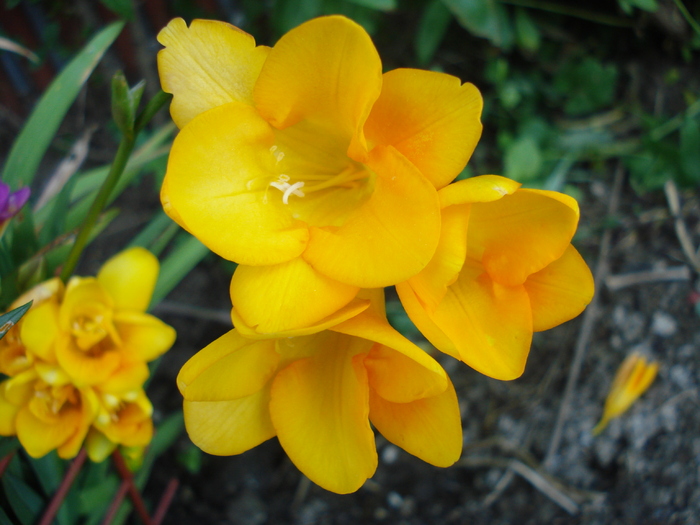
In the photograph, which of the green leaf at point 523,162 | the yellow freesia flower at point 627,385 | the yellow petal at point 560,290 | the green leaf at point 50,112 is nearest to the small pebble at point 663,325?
the yellow freesia flower at point 627,385

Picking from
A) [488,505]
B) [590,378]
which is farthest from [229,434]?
[590,378]

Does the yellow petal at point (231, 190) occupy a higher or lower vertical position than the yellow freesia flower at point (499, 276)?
higher

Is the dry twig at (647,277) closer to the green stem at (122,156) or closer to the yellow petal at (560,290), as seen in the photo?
the yellow petal at (560,290)

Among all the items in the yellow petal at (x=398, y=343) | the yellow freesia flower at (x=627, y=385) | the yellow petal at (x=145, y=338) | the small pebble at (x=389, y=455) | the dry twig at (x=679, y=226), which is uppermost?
the yellow petal at (x=398, y=343)

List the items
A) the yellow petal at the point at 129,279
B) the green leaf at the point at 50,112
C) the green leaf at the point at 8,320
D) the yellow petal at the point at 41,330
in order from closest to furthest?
1. the green leaf at the point at 8,320
2. the yellow petal at the point at 41,330
3. the yellow petal at the point at 129,279
4. the green leaf at the point at 50,112

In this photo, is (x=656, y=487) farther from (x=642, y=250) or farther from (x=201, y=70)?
(x=201, y=70)

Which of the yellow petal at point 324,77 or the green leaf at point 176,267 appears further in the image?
the green leaf at point 176,267

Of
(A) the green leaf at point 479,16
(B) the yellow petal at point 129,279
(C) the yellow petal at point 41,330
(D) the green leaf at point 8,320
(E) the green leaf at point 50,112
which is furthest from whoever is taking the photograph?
(A) the green leaf at point 479,16
